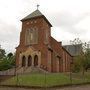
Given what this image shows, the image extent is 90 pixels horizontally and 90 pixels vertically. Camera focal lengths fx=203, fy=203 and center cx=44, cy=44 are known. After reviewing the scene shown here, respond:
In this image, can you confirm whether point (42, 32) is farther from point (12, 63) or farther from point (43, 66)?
point (12, 63)

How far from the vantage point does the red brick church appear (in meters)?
47.2

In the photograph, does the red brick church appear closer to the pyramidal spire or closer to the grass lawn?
the pyramidal spire

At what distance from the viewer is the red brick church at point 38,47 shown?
1858 inches

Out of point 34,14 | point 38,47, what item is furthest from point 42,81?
point 34,14

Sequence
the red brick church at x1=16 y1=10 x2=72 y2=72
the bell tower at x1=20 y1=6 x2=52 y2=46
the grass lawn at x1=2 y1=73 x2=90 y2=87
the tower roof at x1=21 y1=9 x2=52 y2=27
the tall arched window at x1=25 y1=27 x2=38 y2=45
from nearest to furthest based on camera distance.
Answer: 1. the grass lawn at x1=2 y1=73 x2=90 y2=87
2. the red brick church at x1=16 y1=10 x2=72 y2=72
3. the bell tower at x1=20 y1=6 x2=52 y2=46
4. the tall arched window at x1=25 y1=27 x2=38 y2=45
5. the tower roof at x1=21 y1=9 x2=52 y2=27

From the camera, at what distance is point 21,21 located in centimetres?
5262

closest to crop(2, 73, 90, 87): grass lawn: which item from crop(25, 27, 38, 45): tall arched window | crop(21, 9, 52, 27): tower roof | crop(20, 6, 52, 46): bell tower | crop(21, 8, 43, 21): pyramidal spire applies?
Result: crop(20, 6, 52, 46): bell tower

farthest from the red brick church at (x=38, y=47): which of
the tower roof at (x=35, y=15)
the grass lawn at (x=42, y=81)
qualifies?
the grass lawn at (x=42, y=81)

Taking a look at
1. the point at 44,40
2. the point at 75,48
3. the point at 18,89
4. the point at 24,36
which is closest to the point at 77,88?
the point at 18,89

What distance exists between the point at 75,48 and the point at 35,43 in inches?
1027

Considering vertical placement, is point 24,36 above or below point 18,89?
above

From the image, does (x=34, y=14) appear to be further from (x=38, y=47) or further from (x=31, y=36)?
(x=38, y=47)

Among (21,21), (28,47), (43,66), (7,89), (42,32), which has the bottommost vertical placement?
(7,89)

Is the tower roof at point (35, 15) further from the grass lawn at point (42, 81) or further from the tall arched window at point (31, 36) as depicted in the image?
the grass lawn at point (42, 81)
